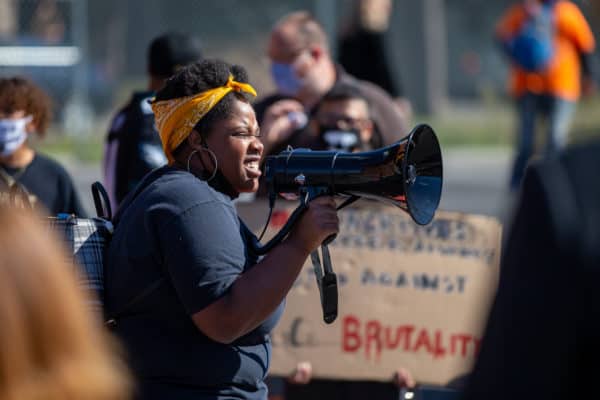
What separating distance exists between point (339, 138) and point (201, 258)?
2.24 metres

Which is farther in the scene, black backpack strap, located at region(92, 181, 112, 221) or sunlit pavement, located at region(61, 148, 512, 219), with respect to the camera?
sunlit pavement, located at region(61, 148, 512, 219)

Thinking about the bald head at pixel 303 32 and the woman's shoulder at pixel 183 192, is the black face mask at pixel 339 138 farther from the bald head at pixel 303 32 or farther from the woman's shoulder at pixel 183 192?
the woman's shoulder at pixel 183 192

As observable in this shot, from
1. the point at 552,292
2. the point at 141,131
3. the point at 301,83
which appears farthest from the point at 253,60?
the point at 552,292

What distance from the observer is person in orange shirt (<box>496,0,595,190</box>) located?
428 inches

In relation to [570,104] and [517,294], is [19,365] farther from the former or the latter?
[570,104]

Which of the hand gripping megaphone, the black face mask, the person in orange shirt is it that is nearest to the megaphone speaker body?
the hand gripping megaphone

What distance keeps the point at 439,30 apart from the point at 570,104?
1414 cm

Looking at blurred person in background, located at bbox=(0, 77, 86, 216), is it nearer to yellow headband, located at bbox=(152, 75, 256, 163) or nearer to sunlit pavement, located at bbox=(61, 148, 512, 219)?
yellow headband, located at bbox=(152, 75, 256, 163)

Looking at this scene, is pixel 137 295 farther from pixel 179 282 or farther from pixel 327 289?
pixel 327 289

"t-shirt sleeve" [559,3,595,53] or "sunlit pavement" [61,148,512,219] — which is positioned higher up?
"t-shirt sleeve" [559,3,595,53]

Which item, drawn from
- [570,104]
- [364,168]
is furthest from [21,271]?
[570,104]

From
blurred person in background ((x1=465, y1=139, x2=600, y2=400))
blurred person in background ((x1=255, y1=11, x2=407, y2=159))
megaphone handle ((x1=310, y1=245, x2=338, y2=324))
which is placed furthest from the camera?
blurred person in background ((x1=255, y1=11, x2=407, y2=159))

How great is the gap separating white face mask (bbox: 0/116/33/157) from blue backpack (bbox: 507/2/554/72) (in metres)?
6.09

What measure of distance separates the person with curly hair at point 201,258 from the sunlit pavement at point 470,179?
286 inches
